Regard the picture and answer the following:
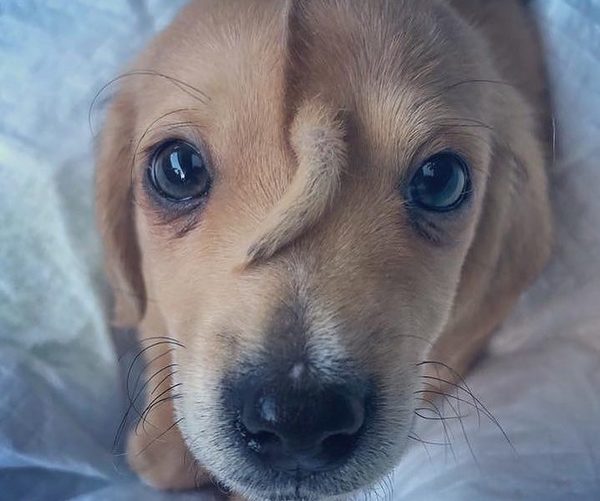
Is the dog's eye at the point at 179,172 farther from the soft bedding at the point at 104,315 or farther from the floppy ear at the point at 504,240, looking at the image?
the floppy ear at the point at 504,240

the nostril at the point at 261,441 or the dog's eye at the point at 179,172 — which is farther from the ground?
the dog's eye at the point at 179,172

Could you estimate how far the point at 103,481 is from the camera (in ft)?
6.38

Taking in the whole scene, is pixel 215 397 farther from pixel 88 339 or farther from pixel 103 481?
pixel 88 339

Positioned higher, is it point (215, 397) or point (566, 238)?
point (566, 238)

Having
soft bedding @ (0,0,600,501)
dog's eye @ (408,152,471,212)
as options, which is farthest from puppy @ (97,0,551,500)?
soft bedding @ (0,0,600,501)

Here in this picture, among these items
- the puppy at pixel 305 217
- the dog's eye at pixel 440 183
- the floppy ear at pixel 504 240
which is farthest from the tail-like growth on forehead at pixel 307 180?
the floppy ear at pixel 504 240

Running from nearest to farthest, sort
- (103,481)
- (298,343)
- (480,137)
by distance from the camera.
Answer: (298,343), (480,137), (103,481)

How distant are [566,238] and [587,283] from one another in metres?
0.13

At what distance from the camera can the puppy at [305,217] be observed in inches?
54.7

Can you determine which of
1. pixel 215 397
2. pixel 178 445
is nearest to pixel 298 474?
pixel 215 397

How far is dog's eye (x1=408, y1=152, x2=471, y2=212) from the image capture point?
5.42ft

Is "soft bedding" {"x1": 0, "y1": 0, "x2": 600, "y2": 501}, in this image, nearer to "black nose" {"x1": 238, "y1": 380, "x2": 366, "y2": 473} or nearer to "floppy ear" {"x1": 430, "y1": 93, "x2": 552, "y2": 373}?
"floppy ear" {"x1": 430, "y1": 93, "x2": 552, "y2": 373}

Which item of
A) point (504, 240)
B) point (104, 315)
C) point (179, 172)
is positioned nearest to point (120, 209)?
point (104, 315)

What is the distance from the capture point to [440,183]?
1.68 meters
